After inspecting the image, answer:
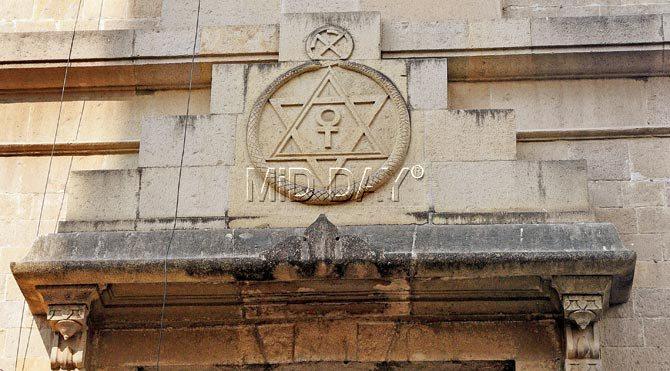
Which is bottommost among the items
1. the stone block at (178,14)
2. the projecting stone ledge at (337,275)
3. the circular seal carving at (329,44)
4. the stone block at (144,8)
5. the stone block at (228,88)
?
the projecting stone ledge at (337,275)

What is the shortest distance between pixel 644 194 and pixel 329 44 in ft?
9.13

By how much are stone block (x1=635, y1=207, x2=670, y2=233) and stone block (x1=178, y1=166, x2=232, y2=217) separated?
10.6 ft

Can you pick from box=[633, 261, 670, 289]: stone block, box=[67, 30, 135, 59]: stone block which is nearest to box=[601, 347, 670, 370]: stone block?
box=[633, 261, 670, 289]: stone block

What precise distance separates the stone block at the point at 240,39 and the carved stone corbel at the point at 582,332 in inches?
130

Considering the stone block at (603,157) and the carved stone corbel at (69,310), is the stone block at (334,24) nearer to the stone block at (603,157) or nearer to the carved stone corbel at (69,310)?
the stone block at (603,157)

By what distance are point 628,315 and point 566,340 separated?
0.73 m

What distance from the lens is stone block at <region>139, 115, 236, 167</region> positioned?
1094 centimetres

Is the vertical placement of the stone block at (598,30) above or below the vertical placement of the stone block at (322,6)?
below

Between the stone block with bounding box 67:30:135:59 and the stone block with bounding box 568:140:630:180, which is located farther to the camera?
the stone block with bounding box 67:30:135:59

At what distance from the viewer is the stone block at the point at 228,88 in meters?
11.1

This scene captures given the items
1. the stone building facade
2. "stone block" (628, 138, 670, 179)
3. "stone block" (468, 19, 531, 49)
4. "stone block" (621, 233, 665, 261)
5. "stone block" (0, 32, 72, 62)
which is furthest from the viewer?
"stone block" (0, 32, 72, 62)

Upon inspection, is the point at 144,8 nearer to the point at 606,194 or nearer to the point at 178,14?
the point at 178,14

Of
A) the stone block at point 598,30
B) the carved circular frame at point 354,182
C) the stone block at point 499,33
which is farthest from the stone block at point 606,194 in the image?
the carved circular frame at point 354,182

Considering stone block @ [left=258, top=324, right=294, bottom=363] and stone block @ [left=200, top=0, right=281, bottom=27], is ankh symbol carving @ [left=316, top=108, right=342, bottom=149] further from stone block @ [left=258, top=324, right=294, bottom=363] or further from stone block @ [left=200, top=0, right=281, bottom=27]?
stone block @ [left=258, top=324, right=294, bottom=363]
